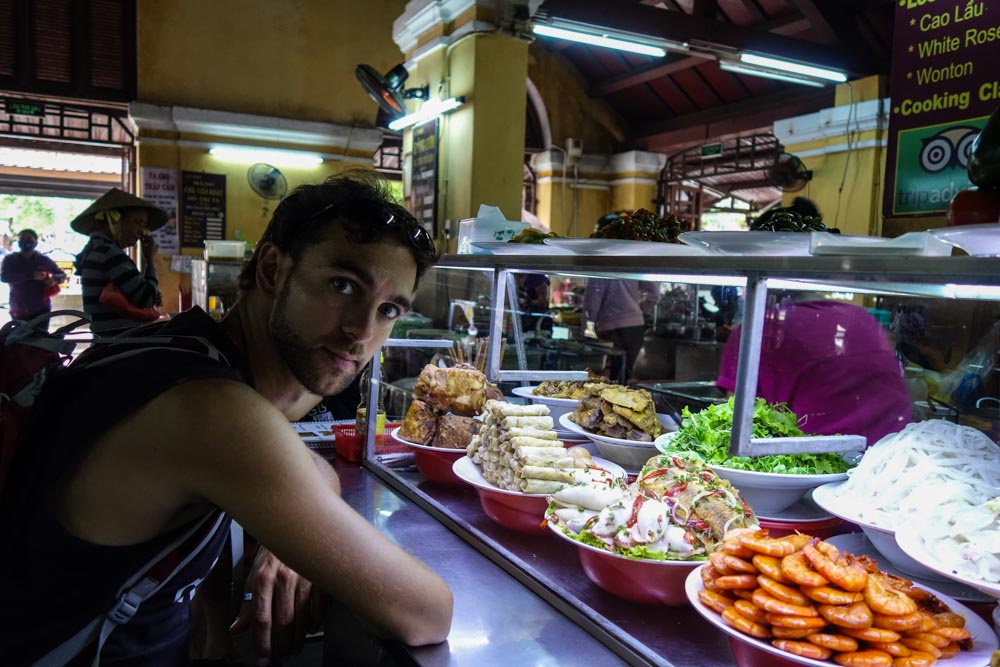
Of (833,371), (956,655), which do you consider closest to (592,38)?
(833,371)

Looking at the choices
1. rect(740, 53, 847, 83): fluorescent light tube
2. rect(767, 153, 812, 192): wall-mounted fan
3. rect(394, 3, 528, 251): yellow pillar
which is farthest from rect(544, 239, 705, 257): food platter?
rect(767, 153, 812, 192): wall-mounted fan

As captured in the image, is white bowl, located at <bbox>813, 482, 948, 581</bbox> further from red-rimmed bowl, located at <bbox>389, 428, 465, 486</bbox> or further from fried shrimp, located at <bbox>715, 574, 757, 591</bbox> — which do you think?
red-rimmed bowl, located at <bbox>389, 428, 465, 486</bbox>

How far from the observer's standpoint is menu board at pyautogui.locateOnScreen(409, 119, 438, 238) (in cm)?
736

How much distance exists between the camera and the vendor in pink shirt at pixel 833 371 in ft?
8.73

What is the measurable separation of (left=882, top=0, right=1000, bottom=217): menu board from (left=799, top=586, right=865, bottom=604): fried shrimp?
103 inches

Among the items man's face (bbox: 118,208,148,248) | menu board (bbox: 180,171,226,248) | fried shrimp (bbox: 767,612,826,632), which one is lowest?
fried shrimp (bbox: 767,612,826,632)

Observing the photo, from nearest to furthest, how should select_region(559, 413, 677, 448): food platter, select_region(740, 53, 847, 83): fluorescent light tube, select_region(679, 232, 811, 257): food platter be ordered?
select_region(679, 232, 811, 257): food platter
select_region(559, 413, 677, 448): food platter
select_region(740, 53, 847, 83): fluorescent light tube

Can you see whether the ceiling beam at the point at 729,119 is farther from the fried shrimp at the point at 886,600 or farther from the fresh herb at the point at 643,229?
the fried shrimp at the point at 886,600

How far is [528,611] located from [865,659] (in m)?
0.62

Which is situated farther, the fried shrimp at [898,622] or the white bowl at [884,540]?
the white bowl at [884,540]

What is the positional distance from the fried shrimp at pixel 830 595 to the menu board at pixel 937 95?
2608 millimetres

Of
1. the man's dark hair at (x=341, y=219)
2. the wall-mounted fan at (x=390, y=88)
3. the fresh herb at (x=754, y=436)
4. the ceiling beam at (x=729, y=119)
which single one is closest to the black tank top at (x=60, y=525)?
the man's dark hair at (x=341, y=219)

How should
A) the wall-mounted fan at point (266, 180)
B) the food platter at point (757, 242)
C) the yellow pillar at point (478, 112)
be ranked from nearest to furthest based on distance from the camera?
the food platter at point (757, 242) < the yellow pillar at point (478, 112) < the wall-mounted fan at point (266, 180)

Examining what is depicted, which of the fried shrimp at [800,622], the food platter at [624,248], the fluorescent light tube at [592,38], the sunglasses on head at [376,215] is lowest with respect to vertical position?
the fried shrimp at [800,622]
